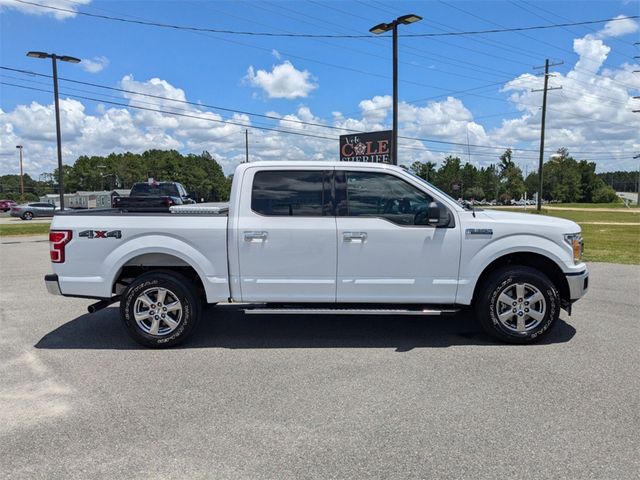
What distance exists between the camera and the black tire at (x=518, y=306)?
17.3 feet

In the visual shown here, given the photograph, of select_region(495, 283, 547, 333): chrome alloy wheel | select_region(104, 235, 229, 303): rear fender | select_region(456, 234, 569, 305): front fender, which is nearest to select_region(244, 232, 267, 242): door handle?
select_region(104, 235, 229, 303): rear fender

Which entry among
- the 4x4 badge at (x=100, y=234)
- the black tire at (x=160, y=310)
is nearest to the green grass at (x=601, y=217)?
the black tire at (x=160, y=310)

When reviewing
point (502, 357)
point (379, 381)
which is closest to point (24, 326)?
point (379, 381)

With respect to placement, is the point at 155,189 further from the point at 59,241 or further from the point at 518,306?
the point at 518,306

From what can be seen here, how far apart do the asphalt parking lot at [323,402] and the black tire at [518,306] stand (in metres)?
0.18

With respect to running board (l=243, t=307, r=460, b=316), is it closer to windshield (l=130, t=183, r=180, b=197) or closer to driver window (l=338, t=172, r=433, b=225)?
driver window (l=338, t=172, r=433, b=225)

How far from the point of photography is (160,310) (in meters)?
5.35

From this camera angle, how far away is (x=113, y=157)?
134 metres

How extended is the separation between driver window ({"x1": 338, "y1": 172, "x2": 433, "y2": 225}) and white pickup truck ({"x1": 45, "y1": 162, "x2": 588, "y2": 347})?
1cm

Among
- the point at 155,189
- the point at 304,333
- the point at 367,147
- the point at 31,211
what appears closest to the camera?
the point at 304,333

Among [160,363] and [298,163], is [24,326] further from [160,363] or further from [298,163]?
[298,163]

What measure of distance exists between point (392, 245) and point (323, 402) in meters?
1.91

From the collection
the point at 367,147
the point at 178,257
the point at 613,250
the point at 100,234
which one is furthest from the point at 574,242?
the point at 367,147

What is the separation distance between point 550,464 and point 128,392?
3.24 meters
